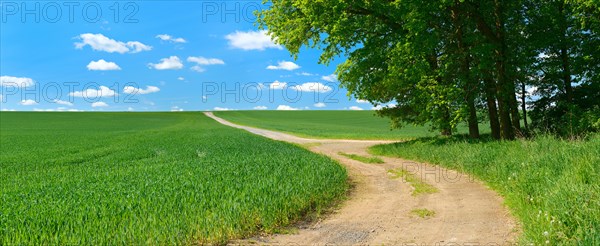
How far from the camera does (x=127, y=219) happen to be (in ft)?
21.3

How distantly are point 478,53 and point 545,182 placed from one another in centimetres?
1089

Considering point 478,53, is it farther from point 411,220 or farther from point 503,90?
point 411,220

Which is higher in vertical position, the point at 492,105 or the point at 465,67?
the point at 465,67

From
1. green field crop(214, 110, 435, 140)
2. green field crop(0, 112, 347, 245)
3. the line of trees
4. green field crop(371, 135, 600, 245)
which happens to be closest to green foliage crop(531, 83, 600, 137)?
the line of trees

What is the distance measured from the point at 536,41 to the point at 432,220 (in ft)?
52.0

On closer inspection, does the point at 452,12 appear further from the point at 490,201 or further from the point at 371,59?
the point at 490,201

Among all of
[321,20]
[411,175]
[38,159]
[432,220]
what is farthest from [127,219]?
[38,159]

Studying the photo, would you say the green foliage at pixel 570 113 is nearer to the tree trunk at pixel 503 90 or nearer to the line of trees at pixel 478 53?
the line of trees at pixel 478 53

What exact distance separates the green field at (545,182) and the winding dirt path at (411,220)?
45cm

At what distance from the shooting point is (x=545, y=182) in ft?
28.1

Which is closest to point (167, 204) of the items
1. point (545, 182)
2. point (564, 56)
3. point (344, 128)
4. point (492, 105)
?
point (545, 182)

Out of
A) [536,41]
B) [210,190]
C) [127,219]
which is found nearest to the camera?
[127,219]

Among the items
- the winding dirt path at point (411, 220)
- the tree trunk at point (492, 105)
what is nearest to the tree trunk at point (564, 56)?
the tree trunk at point (492, 105)

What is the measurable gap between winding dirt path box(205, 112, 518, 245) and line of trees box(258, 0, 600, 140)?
27.6 feet
